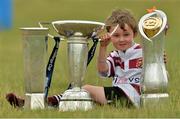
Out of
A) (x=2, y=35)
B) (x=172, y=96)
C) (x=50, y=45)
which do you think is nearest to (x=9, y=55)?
(x=50, y=45)

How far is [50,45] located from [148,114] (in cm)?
835

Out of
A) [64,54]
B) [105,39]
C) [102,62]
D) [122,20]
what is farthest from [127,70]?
[64,54]

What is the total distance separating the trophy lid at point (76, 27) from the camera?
559 cm

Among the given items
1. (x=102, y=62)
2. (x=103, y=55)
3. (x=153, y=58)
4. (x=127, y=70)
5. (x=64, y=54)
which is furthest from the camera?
(x=64, y=54)

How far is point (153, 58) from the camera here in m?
5.74

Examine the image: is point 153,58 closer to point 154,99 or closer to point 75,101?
point 154,99

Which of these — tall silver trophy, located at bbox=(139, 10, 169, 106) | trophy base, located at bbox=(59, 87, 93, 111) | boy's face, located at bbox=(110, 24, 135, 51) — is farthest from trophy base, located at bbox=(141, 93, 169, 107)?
boy's face, located at bbox=(110, 24, 135, 51)

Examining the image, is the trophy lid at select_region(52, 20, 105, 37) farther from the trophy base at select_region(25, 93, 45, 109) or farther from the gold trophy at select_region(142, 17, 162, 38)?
the trophy base at select_region(25, 93, 45, 109)

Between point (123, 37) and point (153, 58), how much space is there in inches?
20.7

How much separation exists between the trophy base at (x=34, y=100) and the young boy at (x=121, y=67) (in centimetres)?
22

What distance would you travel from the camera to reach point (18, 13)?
2322 centimetres

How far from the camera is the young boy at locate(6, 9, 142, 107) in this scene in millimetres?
6121

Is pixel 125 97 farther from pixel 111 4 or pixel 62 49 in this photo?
pixel 111 4

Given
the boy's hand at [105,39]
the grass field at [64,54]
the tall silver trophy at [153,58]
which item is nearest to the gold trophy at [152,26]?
the tall silver trophy at [153,58]
